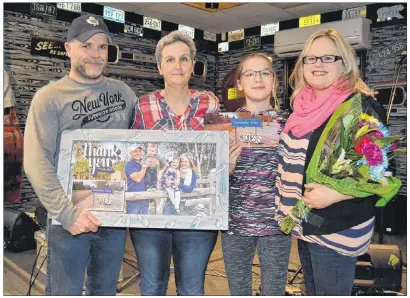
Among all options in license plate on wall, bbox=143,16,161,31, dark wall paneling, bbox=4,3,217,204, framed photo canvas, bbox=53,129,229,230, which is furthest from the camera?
license plate on wall, bbox=143,16,161,31

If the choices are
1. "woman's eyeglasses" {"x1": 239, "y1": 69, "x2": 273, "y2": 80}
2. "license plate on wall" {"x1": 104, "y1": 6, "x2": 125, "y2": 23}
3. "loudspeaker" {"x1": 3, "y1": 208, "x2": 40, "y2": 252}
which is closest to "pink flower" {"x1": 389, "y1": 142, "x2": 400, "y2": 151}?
"woman's eyeglasses" {"x1": 239, "y1": 69, "x2": 273, "y2": 80}

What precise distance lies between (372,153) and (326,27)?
4.85 metres

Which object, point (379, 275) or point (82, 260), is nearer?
point (82, 260)

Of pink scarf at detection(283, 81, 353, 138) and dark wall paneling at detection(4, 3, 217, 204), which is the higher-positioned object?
dark wall paneling at detection(4, 3, 217, 204)

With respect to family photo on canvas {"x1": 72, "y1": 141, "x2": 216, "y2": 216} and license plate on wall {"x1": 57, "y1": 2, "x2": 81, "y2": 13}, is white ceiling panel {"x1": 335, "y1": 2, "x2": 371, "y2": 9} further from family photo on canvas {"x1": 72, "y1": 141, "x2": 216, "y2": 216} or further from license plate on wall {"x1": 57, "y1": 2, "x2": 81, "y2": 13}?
family photo on canvas {"x1": 72, "y1": 141, "x2": 216, "y2": 216}

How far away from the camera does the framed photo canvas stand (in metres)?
1.70

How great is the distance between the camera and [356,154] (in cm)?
152

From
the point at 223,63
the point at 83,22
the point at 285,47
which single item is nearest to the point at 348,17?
the point at 285,47

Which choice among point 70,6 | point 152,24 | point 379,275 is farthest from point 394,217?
point 70,6

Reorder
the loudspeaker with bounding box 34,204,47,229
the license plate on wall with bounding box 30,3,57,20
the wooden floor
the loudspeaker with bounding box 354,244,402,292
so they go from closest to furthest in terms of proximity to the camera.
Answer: the loudspeaker with bounding box 354,244,402,292, the wooden floor, the loudspeaker with bounding box 34,204,47,229, the license plate on wall with bounding box 30,3,57,20

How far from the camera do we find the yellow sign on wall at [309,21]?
6.14 meters

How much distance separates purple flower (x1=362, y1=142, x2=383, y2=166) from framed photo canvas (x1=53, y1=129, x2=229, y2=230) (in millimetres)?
549

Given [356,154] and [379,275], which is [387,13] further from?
[356,154]

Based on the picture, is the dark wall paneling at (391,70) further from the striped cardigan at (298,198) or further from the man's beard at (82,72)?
the man's beard at (82,72)
